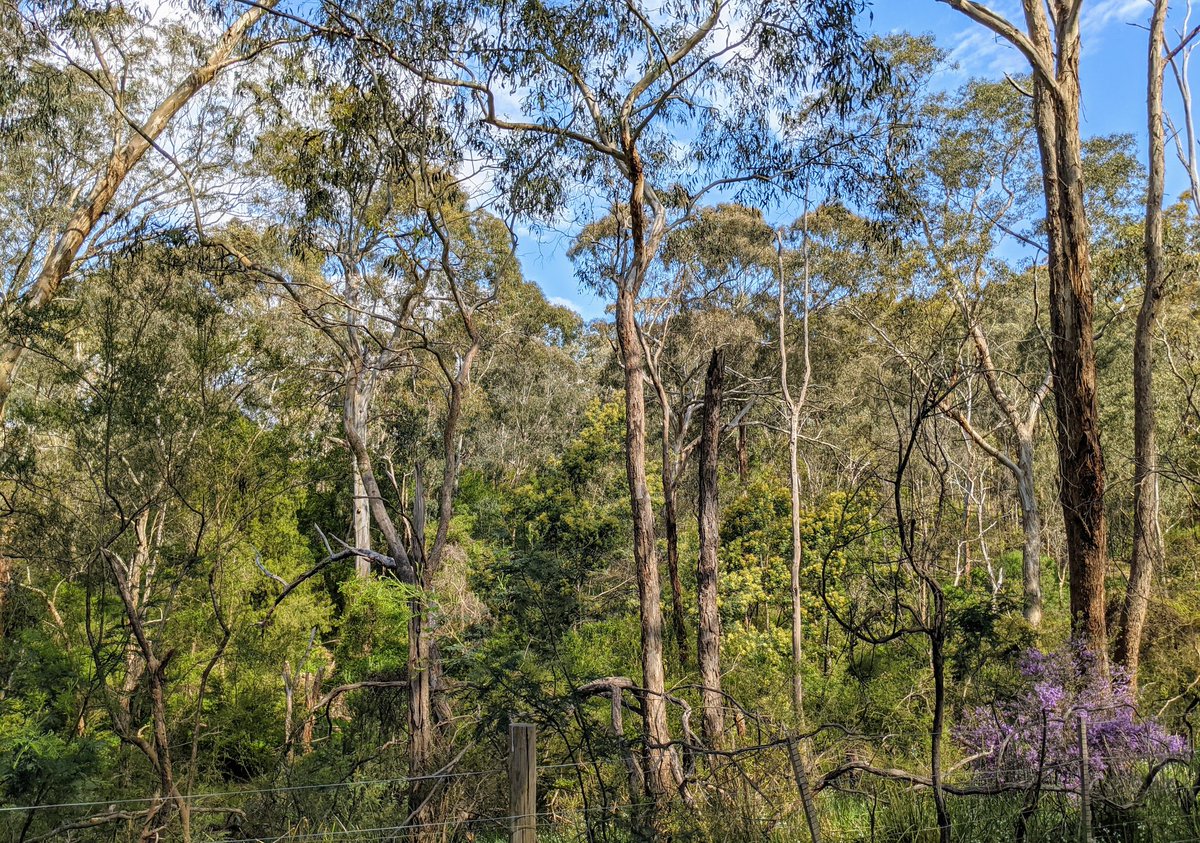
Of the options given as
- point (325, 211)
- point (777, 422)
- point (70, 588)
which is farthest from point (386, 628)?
point (777, 422)

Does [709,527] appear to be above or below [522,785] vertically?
above

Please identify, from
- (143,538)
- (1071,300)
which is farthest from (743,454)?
(1071,300)

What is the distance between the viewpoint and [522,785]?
293 centimetres

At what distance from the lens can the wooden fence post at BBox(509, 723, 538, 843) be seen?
2881 millimetres

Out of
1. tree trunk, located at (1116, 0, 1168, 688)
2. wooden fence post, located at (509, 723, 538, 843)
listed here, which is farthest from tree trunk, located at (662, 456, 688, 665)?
wooden fence post, located at (509, 723, 538, 843)

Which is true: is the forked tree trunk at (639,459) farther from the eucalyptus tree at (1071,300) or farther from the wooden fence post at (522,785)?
the wooden fence post at (522,785)

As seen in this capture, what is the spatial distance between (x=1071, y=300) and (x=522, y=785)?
543 centimetres

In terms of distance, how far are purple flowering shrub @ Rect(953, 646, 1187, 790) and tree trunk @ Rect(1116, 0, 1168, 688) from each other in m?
0.64

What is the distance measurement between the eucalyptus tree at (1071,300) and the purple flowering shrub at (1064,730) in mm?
339

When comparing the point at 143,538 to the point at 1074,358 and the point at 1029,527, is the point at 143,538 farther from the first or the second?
the point at 1029,527

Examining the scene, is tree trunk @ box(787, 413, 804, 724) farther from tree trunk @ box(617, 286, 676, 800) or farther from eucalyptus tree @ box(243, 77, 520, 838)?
eucalyptus tree @ box(243, 77, 520, 838)

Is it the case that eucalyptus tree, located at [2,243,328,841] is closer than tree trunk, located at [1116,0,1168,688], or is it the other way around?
eucalyptus tree, located at [2,243,328,841]

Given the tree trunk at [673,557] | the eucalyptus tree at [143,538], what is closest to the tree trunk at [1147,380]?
the tree trunk at [673,557]

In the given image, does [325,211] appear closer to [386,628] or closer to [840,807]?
[840,807]
